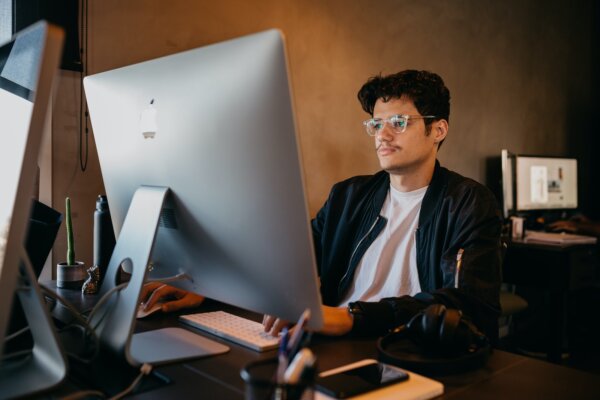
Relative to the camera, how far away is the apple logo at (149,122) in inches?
36.8

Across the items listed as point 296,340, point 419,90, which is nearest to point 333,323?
point 296,340

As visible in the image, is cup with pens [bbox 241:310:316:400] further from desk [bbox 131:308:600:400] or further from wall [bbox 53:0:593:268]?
wall [bbox 53:0:593:268]

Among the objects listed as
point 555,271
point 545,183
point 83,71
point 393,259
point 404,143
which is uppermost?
point 83,71

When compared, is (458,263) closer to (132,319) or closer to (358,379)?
(358,379)

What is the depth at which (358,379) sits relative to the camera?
86cm

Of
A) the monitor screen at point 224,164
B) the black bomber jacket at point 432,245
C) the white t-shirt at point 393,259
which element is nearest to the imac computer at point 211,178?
the monitor screen at point 224,164

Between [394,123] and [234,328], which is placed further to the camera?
[394,123]

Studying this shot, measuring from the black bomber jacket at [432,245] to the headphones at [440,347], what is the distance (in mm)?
164

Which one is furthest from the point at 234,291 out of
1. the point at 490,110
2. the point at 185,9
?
the point at 490,110

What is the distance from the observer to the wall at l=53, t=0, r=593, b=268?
1950 mm

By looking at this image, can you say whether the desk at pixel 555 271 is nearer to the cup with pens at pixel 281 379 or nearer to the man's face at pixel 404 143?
the man's face at pixel 404 143

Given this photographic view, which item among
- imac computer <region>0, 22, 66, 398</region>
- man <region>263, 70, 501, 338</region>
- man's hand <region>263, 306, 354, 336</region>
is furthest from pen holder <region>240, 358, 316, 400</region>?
man <region>263, 70, 501, 338</region>

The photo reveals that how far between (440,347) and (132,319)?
54 centimetres

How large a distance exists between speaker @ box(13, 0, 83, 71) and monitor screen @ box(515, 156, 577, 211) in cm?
294
